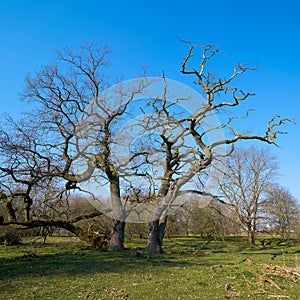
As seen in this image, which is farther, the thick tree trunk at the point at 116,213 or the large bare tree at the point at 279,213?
the large bare tree at the point at 279,213

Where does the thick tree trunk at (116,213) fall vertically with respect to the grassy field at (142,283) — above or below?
above

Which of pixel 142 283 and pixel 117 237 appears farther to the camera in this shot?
pixel 117 237

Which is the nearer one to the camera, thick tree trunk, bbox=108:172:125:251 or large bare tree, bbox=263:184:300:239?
thick tree trunk, bbox=108:172:125:251

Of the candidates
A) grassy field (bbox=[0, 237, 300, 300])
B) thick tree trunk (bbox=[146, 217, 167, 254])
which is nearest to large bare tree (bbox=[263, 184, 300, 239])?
thick tree trunk (bbox=[146, 217, 167, 254])

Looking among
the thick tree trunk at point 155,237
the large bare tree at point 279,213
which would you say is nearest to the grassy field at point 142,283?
the thick tree trunk at point 155,237

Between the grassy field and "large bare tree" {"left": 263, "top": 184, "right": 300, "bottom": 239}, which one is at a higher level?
"large bare tree" {"left": 263, "top": 184, "right": 300, "bottom": 239}

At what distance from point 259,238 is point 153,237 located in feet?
86.7

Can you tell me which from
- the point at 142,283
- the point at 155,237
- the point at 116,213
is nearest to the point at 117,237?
the point at 116,213

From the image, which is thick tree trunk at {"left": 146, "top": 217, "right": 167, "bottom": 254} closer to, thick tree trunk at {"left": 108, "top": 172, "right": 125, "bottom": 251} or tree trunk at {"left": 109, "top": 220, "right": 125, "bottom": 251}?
tree trunk at {"left": 109, "top": 220, "right": 125, "bottom": 251}

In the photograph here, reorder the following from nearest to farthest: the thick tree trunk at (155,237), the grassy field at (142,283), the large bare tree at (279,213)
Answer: the grassy field at (142,283) → the thick tree trunk at (155,237) → the large bare tree at (279,213)

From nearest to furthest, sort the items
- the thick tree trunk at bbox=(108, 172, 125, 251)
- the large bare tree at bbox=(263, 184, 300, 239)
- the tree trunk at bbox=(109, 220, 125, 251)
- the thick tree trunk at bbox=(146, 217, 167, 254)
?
the thick tree trunk at bbox=(146, 217, 167, 254)
the tree trunk at bbox=(109, 220, 125, 251)
the thick tree trunk at bbox=(108, 172, 125, 251)
the large bare tree at bbox=(263, 184, 300, 239)

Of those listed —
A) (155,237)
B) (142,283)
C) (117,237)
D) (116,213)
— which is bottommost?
(142,283)

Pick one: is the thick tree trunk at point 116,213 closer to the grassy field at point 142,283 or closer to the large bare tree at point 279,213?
the grassy field at point 142,283

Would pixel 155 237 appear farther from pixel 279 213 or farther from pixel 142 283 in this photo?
pixel 279 213
